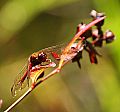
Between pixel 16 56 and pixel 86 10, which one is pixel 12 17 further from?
pixel 86 10

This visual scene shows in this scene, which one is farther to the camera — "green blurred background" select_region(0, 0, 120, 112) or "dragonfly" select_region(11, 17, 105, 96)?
"green blurred background" select_region(0, 0, 120, 112)

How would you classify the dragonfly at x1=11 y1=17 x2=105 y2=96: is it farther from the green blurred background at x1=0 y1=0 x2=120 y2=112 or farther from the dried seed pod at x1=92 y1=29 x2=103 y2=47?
the green blurred background at x1=0 y1=0 x2=120 y2=112

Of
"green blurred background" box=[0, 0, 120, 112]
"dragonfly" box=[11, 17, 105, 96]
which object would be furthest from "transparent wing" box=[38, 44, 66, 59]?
"green blurred background" box=[0, 0, 120, 112]

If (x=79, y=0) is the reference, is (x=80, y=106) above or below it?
below

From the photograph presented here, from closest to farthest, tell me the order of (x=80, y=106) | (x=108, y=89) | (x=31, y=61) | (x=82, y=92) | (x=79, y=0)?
(x=31, y=61) < (x=108, y=89) < (x=80, y=106) < (x=82, y=92) < (x=79, y=0)

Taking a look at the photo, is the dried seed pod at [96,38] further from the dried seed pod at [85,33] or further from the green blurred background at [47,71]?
the green blurred background at [47,71]

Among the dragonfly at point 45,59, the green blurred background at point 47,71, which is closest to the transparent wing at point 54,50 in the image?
the dragonfly at point 45,59

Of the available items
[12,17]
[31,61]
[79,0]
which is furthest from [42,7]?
[31,61]

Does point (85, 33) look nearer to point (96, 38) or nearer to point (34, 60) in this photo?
point (96, 38)
